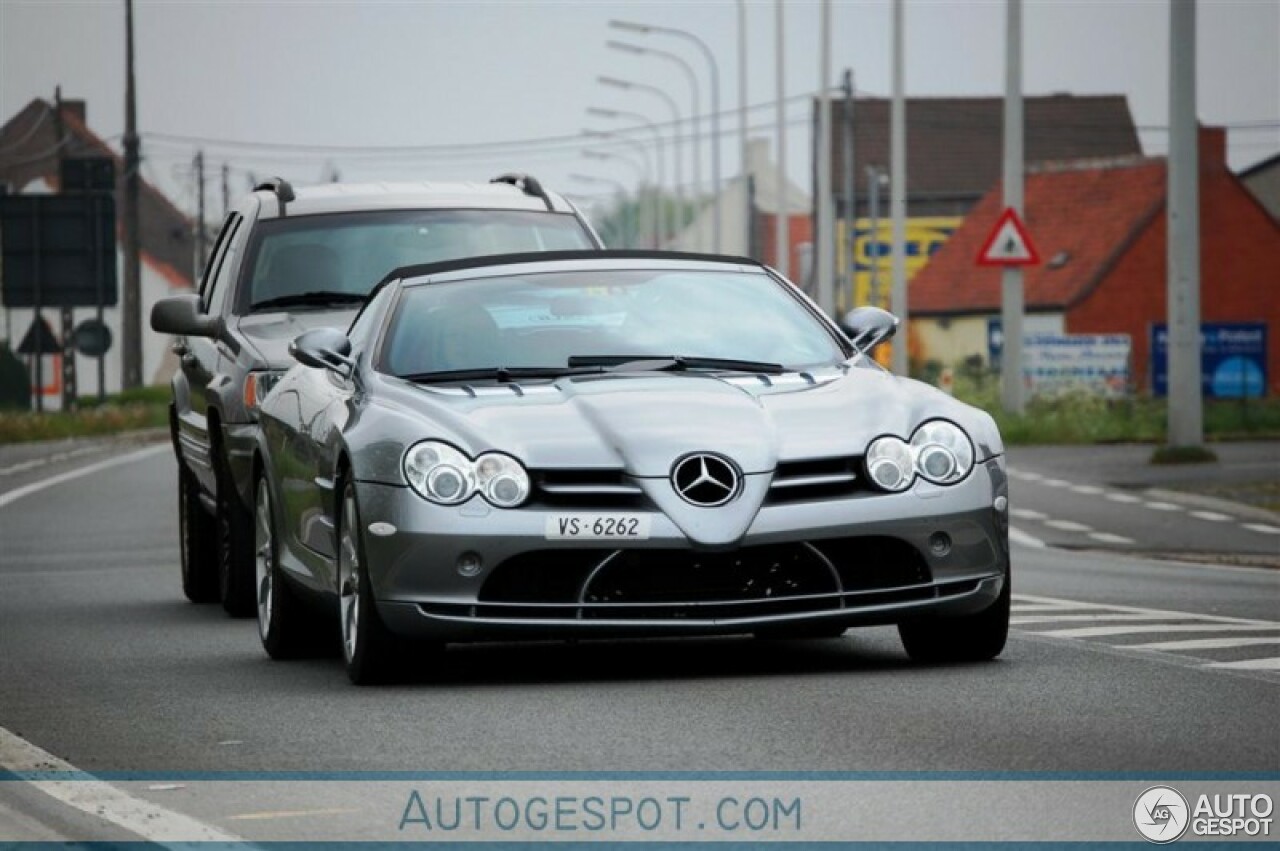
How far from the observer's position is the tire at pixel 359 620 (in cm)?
1047

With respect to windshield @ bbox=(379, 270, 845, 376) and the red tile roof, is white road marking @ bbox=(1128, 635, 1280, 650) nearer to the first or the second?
windshield @ bbox=(379, 270, 845, 376)

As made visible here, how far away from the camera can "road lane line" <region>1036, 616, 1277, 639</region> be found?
12.6 m

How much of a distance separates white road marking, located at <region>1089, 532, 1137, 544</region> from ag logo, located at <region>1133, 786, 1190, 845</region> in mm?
15282

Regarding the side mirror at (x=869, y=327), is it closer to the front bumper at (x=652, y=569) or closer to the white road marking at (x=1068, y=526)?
the front bumper at (x=652, y=569)

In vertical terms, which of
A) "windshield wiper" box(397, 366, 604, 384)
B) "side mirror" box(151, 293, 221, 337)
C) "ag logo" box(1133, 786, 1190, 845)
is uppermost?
"side mirror" box(151, 293, 221, 337)

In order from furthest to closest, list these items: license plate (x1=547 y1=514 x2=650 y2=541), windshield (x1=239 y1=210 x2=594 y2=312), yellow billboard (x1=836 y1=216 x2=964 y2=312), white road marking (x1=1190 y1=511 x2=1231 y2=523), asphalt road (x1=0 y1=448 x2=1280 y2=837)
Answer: yellow billboard (x1=836 y1=216 x2=964 y2=312) < white road marking (x1=1190 y1=511 x2=1231 y2=523) < windshield (x1=239 y1=210 x2=594 y2=312) < license plate (x1=547 y1=514 x2=650 y2=541) < asphalt road (x1=0 y1=448 x2=1280 y2=837)

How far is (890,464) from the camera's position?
10.4 meters

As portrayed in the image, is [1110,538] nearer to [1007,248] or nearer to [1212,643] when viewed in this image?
[1212,643]

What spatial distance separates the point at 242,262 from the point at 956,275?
81313mm

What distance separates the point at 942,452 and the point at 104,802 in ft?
11.7

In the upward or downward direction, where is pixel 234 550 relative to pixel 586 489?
downward

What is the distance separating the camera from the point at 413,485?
10.3 m

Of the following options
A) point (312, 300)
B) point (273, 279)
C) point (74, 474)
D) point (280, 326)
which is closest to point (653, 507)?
point (280, 326)

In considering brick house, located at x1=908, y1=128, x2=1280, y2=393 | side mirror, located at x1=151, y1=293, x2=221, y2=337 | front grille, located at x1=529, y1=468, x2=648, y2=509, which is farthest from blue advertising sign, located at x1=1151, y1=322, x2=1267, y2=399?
brick house, located at x1=908, y1=128, x2=1280, y2=393
